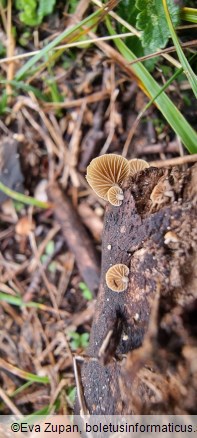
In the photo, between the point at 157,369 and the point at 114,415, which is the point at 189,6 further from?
the point at 114,415

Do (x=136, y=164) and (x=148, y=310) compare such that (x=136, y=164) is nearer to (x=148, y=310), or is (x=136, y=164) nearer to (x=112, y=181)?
(x=112, y=181)

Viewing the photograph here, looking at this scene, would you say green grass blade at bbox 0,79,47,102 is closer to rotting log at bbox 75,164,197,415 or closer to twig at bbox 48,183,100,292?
twig at bbox 48,183,100,292

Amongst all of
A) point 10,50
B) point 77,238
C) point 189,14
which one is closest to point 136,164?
point 189,14

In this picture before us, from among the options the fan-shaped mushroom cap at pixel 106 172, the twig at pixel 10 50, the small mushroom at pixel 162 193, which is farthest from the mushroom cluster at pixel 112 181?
the twig at pixel 10 50

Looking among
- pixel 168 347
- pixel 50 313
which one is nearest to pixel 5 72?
Answer: pixel 50 313

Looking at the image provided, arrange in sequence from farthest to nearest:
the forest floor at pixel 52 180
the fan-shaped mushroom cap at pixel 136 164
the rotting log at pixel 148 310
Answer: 1. the forest floor at pixel 52 180
2. the fan-shaped mushroom cap at pixel 136 164
3. the rotting log at pixel 148 310

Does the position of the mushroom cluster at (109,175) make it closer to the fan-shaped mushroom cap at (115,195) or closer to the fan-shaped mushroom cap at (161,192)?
the fan-shaped mushroom cap at (115,195)
